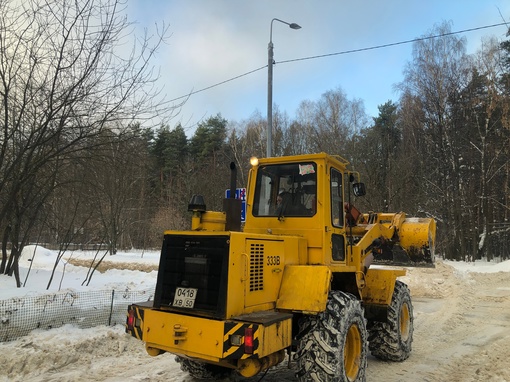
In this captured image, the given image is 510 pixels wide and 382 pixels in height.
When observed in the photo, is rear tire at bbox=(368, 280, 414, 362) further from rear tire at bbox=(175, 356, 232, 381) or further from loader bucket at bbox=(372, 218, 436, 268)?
rear tire at bbox=(175, 356, 232, 381)

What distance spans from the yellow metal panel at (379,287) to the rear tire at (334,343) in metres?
1.59

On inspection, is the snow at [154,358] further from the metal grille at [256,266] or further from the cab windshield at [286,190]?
the cab windshield at [286,190]

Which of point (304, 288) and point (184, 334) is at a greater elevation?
point (304, 288)

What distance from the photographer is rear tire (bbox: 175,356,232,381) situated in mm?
5125

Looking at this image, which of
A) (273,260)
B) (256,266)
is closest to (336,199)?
(273,260)

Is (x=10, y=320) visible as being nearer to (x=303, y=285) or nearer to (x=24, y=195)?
(x=24, y=195)

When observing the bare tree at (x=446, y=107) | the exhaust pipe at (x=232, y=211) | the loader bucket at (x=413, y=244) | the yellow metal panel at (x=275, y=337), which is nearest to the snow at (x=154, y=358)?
the yellow metal panel at (x=275, y=337)

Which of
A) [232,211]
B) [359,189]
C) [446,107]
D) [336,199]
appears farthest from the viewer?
[446,107]

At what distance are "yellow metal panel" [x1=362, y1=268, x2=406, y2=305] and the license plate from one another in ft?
11.0

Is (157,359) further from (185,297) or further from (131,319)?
(185,297)

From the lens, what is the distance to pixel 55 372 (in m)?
5.29

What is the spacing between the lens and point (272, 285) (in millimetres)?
4555

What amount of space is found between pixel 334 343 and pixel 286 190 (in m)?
1.98

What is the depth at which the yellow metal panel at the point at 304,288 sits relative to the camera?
14.4ft
